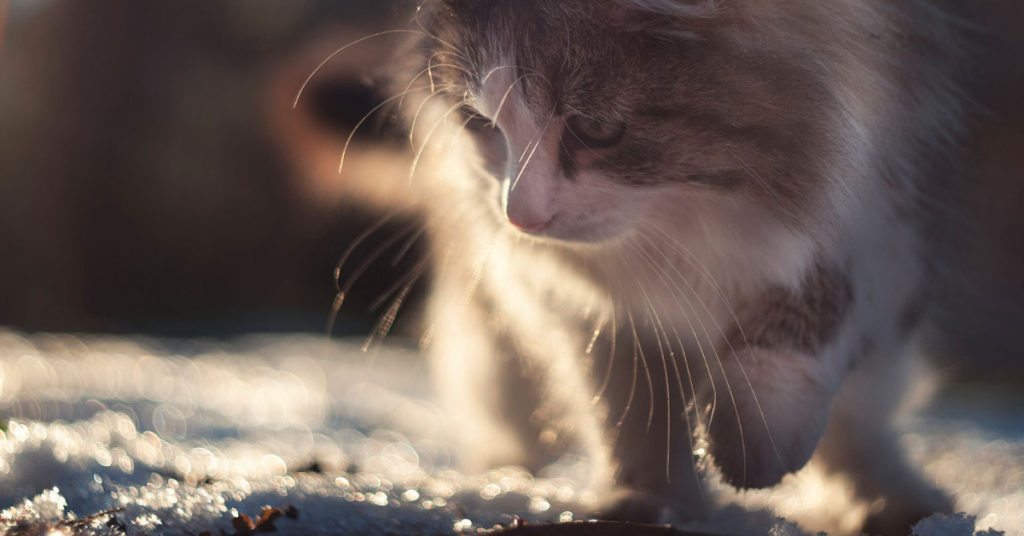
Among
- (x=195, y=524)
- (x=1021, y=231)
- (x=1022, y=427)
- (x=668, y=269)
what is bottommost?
(x=195, y=524)

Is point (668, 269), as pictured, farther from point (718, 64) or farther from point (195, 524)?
point (195, 524)

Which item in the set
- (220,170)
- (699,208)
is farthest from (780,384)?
(220,170)

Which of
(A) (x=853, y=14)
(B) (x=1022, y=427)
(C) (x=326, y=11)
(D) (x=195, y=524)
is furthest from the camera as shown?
(B) (x=1022, y=427)

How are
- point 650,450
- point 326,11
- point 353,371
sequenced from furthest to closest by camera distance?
point 353,371 < point 326,11 < point 650,450

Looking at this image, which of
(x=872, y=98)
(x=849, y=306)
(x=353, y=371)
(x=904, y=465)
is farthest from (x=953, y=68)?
(x=353, y=371)

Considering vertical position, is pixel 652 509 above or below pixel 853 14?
below

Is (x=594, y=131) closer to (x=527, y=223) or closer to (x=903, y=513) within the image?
(x=527, y=223)

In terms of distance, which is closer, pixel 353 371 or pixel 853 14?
pixel 853 14
